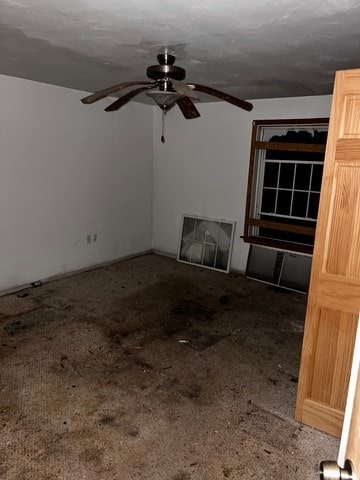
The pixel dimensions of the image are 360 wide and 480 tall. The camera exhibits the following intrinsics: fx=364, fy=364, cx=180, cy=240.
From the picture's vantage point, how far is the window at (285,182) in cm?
439

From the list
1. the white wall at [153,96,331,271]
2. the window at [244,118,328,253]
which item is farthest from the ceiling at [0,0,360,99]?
the white wall at [153,96,331,271]

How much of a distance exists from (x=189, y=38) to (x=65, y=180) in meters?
2.67

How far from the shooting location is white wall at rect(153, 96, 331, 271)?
4.64 metres

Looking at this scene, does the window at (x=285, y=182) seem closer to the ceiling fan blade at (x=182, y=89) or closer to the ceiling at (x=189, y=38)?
the ceiling at (x=189, y=38)

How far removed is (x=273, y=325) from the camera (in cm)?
353

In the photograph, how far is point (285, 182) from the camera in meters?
4.65

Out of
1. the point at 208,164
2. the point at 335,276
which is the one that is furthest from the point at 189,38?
the point at 208,164

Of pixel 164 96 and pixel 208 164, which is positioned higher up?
pixel 164 96

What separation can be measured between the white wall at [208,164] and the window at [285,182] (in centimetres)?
13

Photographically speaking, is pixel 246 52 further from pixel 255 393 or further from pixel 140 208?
pixel 140 208

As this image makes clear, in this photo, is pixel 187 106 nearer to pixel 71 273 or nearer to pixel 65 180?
pixel 65 180

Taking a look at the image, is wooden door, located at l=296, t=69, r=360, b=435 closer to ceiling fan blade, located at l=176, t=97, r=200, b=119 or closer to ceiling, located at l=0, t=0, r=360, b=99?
ceiling, located at l=0, t=0, r=360, b=99

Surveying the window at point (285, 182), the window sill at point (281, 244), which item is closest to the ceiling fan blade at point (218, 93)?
the window at point (285, 182)

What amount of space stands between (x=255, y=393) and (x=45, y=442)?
53.6 inches
